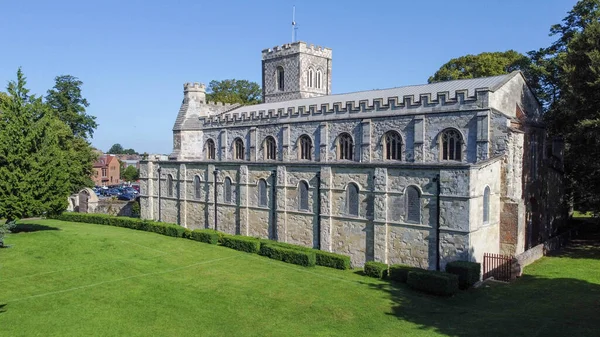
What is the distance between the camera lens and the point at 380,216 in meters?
26.5

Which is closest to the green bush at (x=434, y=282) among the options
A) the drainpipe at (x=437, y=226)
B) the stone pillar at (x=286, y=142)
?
the drainpipe at (x=437, y=226)

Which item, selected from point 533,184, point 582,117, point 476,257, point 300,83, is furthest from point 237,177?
point 582,117

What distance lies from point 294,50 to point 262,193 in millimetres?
18861

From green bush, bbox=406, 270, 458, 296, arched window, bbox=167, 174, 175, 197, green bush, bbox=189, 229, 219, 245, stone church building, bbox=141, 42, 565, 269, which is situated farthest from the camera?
arched window, bbox=167, 174, 175, 197

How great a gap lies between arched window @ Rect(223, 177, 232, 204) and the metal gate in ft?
65.5

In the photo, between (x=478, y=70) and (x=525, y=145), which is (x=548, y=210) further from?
(x=478, y=70)

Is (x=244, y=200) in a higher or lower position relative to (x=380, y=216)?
higher

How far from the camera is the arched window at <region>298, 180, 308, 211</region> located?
3102 cm

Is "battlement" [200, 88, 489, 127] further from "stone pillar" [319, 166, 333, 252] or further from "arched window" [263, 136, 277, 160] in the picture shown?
"stone pillar" [319, 166, 333, 252]

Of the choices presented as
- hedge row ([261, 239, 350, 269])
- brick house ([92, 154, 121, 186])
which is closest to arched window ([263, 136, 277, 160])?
hedge row ([261, 239, 350, 269])

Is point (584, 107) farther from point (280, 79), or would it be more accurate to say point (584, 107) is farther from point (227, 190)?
point (280, 79)

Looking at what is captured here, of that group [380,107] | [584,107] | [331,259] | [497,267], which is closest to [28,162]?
[331,259]

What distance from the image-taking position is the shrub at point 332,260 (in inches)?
1040

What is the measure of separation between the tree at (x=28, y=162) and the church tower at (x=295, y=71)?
2234 cm
